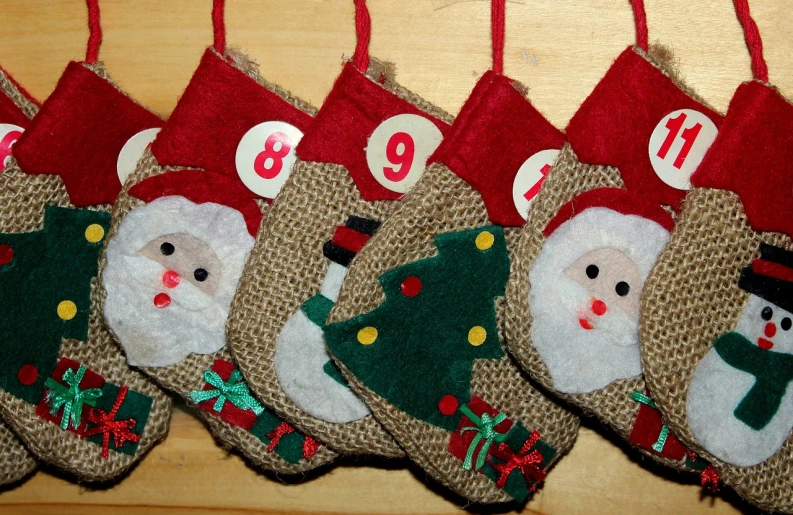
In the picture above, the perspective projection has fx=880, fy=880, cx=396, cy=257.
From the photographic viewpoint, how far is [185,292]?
1265mm

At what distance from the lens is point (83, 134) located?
131 cm

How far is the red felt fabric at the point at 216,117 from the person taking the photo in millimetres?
1263

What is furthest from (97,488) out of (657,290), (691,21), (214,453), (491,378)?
(691,21)

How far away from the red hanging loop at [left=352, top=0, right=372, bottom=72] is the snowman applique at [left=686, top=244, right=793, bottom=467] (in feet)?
1.99

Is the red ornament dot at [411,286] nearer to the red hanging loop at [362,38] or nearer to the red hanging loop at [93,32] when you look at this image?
the red hanging loop at [362,38]

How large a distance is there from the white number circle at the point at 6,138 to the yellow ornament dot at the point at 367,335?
2.04 ft

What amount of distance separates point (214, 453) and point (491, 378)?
59cm

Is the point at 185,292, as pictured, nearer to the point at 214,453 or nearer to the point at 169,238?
the point at 169,238

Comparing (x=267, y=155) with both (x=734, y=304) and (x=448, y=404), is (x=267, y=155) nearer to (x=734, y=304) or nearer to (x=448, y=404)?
(x=448, y=404)

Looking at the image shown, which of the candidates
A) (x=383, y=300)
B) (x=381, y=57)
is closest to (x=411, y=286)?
(x=383, y=300)

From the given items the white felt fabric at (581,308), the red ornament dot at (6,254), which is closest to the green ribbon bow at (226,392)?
the red ornament dot at (6,254)

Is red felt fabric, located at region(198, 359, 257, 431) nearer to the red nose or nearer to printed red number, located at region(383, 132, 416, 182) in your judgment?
printed red number, located at region(383, 132, 416, 182)

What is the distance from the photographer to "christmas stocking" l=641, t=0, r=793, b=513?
116 centimetres

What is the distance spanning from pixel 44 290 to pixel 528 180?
2.39ft
